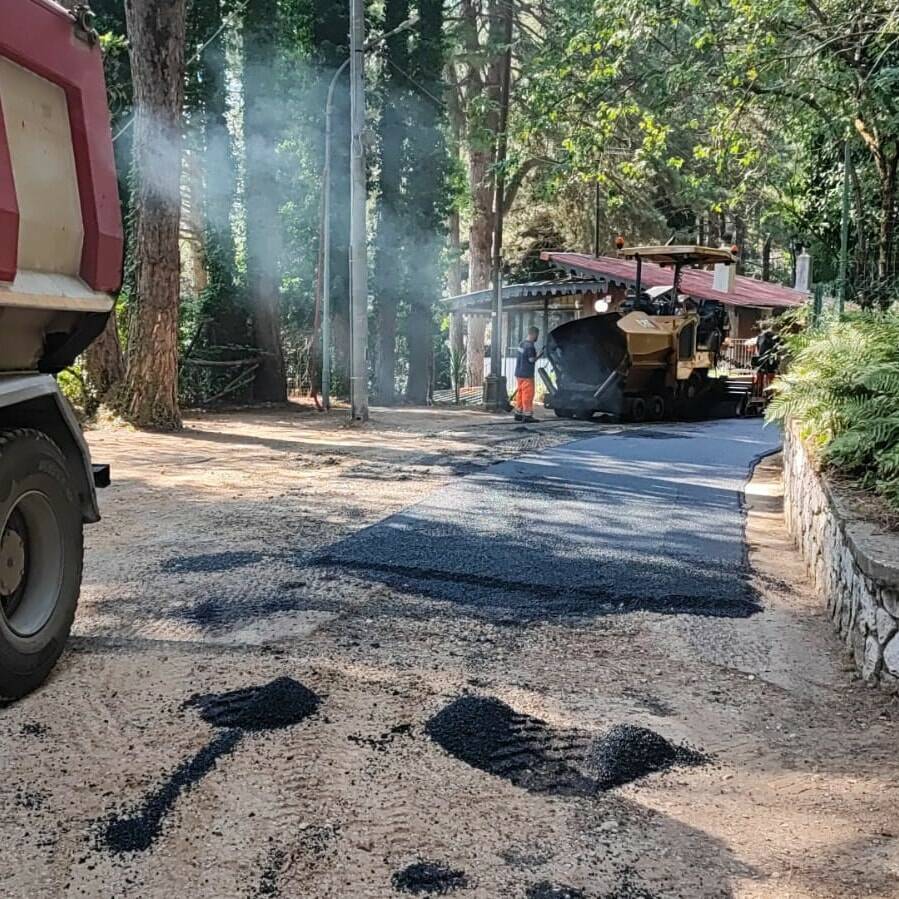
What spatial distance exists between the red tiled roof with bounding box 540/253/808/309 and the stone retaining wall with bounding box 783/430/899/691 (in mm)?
12777

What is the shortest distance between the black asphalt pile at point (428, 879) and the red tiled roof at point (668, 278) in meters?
16.2

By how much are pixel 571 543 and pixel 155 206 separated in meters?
8.86

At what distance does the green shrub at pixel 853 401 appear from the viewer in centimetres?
542

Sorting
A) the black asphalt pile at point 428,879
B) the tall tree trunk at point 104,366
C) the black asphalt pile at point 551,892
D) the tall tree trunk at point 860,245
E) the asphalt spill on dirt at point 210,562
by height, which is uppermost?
the tall tree trunk at point 860,245

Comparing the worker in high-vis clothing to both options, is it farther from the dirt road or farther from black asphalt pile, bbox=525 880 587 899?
black asphalt pile, bbox=525 880 587 899

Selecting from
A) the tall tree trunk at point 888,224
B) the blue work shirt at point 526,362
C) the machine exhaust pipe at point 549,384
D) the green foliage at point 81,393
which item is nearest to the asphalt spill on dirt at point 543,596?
the tall tree trunk at point 888,224

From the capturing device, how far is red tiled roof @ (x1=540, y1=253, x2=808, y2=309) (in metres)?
20.4

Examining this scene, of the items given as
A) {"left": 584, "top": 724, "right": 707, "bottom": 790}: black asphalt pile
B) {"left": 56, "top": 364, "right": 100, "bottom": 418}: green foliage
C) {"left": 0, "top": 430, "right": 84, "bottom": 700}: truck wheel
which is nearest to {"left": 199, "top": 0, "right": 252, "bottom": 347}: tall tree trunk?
{"left": 56, "top": 364, "right": 100, "bottom": 418}: green foliage

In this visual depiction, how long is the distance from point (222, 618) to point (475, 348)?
23.0m

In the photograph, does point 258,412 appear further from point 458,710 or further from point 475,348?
point 458,710

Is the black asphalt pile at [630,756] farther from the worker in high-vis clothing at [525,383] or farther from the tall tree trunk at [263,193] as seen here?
the tall tree trunk at [263,193]

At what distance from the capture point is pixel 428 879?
254 centimetres

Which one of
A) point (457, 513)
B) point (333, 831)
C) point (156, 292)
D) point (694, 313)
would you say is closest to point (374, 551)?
point (457, 513)

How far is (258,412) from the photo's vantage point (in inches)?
661
